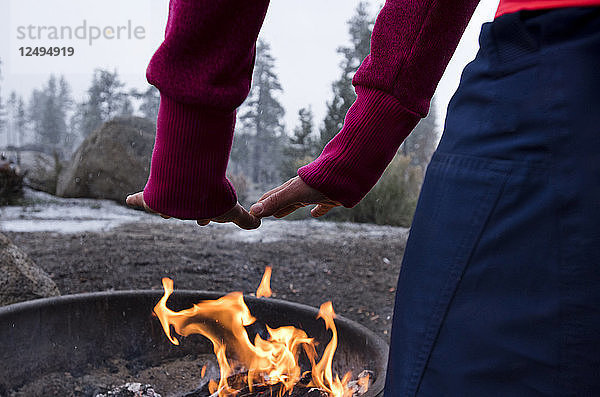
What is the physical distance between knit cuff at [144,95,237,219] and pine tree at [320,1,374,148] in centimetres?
949

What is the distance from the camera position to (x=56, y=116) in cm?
3234

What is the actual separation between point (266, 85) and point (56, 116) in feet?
60.4

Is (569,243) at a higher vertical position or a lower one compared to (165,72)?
lower

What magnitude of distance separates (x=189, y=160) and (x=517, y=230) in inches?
19.3

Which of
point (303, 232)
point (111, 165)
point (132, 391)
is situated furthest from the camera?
point (111, 165)

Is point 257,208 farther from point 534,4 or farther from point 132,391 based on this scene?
point 132,391

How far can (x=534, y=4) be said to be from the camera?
2.10ft

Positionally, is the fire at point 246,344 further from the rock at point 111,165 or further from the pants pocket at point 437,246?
the rock at point 111,165

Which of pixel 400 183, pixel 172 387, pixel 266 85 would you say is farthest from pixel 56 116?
pixel 172 387

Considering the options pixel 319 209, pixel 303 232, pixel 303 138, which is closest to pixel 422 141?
pixel 303 138

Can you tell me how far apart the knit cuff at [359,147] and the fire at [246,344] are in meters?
0.94

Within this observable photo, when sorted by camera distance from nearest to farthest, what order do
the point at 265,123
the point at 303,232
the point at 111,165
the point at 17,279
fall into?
the point at 17,279 → the point at 303,232 → the point at 111,165 → the point at 265,123

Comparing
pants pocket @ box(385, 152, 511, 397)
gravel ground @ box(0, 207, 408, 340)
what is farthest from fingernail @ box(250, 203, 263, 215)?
gravel ground @ box(0, 207, 408, 340)

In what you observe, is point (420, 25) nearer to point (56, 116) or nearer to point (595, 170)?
point (595, 170)
